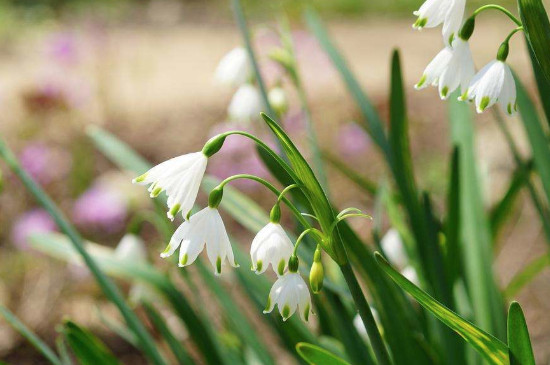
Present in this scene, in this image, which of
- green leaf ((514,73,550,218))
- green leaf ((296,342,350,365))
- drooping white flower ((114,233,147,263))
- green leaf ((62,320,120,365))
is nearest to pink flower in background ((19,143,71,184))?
drooping white flower ((114,233,147,263))

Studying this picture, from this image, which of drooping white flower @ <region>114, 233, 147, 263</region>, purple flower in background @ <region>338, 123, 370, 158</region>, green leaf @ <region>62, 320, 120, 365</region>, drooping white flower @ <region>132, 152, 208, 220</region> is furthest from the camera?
purple flower in background @ <region>338, 123, 370, 158</region>

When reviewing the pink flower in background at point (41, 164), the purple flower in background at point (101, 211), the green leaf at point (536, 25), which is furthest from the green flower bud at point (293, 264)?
the pink flower in background at point (41, 164)

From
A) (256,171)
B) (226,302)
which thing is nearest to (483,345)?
(226,302)

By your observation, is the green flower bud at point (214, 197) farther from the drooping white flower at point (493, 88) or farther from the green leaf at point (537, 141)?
Result: the green leaf at point (537, 141)

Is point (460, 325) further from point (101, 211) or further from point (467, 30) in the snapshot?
point (101, 211)

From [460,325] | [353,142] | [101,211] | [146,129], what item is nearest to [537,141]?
[460,325]

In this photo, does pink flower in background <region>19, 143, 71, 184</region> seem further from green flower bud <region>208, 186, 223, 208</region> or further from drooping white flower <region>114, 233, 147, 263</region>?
green flower bud <region>208, 186, 223, 208</region>
